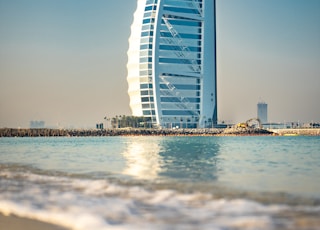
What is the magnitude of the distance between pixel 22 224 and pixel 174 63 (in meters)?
114

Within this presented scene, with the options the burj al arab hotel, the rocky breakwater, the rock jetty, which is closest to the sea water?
the rock jetty


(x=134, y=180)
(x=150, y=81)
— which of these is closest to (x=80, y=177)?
(x=134, y=180)

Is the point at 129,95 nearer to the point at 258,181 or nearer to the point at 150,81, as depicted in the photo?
the point at 150,81

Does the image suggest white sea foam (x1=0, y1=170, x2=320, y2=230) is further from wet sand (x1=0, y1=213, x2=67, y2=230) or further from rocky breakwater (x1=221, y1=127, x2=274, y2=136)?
rocky breakwater (x1=221, y1=127, x2=274, y2=136)

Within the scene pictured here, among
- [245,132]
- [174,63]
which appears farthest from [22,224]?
[174,63]

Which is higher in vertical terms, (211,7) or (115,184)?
(211,7)

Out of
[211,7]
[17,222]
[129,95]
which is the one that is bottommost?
[17,222]

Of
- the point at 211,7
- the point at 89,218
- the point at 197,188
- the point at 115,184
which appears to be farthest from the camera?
the point at 211,7

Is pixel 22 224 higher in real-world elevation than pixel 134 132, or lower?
lower

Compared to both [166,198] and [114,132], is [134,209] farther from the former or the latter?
[114,132]

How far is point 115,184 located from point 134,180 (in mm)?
1153

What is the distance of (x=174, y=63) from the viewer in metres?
123

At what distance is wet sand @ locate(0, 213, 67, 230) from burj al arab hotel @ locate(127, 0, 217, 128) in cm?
10749

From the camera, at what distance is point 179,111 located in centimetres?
12419
